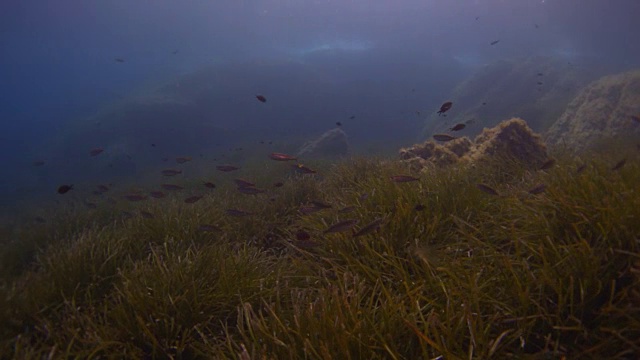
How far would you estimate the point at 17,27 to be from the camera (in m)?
64.4

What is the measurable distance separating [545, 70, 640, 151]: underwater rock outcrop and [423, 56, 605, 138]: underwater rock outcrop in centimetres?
856

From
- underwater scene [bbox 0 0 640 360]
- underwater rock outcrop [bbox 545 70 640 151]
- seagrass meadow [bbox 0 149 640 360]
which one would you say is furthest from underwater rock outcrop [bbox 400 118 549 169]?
underwater rock outcrop [bbox 545 70 640 151]

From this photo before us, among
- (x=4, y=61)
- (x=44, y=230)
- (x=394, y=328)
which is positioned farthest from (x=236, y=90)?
(x=4, y=61)

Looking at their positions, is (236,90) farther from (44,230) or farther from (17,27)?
(17,27)

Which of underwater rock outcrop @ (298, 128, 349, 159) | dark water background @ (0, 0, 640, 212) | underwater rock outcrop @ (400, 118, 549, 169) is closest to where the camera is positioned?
underwater rock outcrop @ (400, 118, 549, 169)

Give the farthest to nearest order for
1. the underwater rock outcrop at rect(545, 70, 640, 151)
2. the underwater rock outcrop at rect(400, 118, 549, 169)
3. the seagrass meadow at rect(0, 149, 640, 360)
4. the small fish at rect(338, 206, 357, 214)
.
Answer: the underwater rock outcrop at rect(545, 70, 640, 151), the underwater rock outcrop at rect(400, 118, 549, 169), the small fish at rect(338, 206, 357, 214), the seagrass meadow at rect(0, 149, 640, 360)

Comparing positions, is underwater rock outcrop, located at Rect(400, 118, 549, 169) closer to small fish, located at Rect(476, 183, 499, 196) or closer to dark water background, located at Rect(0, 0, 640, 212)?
small fish, located at Rect(476, 183, 499, 196)

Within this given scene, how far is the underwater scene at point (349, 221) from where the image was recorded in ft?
8.05

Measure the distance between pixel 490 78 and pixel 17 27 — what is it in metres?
84.2

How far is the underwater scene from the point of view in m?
2.46

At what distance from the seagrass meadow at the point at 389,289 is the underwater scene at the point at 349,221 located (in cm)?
3

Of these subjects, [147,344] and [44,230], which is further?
[44,230]

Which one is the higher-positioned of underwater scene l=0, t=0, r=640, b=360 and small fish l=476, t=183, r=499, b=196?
small fish l=476, t=183, r=499, b=196

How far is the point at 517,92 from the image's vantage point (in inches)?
1305
